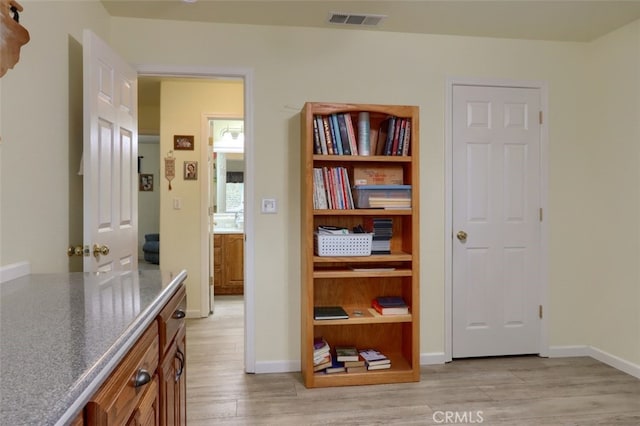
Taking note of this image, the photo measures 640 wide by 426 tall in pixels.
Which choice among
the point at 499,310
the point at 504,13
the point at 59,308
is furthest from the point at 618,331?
the point at 59,308

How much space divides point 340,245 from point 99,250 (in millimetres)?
1334

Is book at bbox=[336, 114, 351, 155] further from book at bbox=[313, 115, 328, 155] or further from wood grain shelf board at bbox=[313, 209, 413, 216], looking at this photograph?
wood grain shelf board at bbox=[313, 209, 413, 216]

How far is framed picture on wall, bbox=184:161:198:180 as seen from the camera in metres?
4.12

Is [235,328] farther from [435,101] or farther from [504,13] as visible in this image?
[504,13]

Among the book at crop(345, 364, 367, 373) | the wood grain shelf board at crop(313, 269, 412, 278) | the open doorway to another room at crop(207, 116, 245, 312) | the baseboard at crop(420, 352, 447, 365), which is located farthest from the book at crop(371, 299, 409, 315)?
the open doorway to another room at crop(207, 116, 245, 312)

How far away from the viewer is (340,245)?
8.39 ft

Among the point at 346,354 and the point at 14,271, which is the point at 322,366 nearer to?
the point at 346,354

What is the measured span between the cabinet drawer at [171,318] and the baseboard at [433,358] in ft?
6.34

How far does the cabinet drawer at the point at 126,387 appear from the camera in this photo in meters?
0.75

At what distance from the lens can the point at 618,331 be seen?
2873mm

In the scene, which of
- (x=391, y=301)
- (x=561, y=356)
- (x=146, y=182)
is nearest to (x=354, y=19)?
(x=391, y=301)

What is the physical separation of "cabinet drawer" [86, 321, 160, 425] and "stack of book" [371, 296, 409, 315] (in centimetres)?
171

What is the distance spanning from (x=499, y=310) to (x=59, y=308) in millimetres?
2819

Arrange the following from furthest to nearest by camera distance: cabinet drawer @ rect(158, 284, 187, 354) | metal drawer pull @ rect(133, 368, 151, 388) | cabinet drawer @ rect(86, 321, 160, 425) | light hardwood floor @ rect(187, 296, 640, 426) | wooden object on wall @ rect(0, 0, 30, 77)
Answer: light hardwood floor @ rect(187, 296, 640, 426), wooden object on wall @ rect(0, 0, 30, 77), cabinet drawer @ rect(158, 284, 187, 354), metal drawer pull @ rect(133, 368, 151, 388), cabinet drawer @ rect(86, 321, 160, 425)
